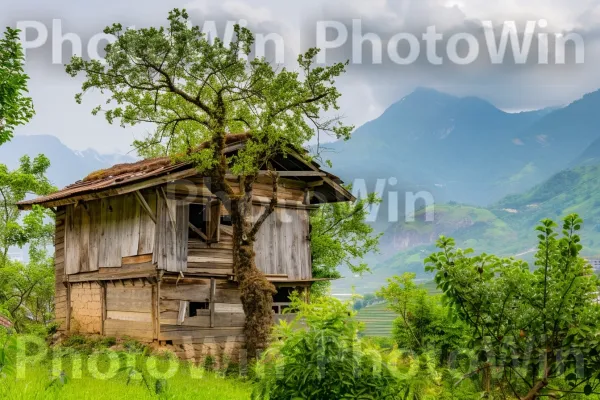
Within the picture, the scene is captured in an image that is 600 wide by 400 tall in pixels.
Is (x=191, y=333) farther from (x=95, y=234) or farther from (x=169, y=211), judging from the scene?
(x=95, y=234)

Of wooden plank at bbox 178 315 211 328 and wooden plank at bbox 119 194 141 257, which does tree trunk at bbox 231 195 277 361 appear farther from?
wooden plank at bbox 119 194 141 257

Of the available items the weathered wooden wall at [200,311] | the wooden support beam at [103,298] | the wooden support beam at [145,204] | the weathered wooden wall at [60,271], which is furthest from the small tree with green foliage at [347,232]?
the wooden support beam at [145,204]

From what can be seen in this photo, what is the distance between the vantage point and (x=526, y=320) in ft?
22.4

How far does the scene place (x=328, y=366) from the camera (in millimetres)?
6129

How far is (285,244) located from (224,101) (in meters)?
5.53

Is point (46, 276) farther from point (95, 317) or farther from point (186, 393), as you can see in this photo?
point (186, 393)

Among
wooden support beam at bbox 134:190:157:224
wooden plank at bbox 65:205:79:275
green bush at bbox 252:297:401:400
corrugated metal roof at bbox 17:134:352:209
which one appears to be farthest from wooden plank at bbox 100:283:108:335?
green bush at bbox 252:297:401:400

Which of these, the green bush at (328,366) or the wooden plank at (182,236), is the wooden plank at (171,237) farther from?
the green bush at (328,366)

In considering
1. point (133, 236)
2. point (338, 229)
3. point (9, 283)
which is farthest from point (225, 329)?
point (9, 283)

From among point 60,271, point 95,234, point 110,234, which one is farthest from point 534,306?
point 60,271

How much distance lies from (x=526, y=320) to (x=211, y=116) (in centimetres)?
1233

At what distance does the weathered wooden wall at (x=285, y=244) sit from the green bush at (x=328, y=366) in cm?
1358

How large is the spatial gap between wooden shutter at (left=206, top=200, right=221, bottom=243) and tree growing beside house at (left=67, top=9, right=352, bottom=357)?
66 centimetres

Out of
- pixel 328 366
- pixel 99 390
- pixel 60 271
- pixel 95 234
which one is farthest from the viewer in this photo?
pixel 60 271
